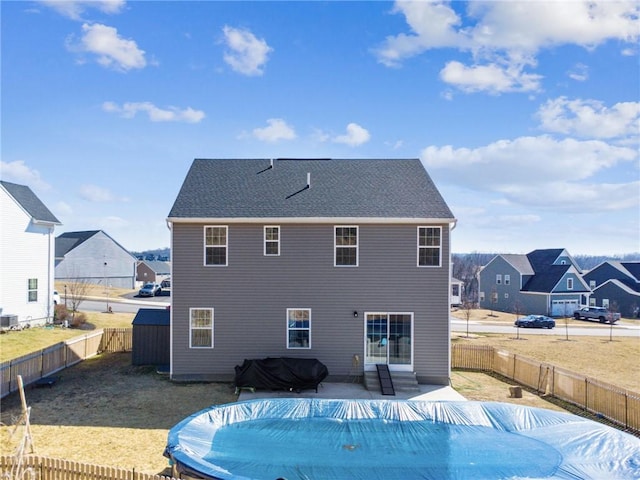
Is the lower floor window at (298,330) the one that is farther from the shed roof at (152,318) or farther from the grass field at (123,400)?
the shed roof at (152,318)

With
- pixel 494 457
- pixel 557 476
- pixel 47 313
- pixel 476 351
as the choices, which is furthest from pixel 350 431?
pixel 47 313

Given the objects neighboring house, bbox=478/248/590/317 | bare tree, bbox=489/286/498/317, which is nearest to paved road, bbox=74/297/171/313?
neighboring house, bbox=478/248/590/317

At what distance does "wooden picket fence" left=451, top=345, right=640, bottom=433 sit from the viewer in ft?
42.6

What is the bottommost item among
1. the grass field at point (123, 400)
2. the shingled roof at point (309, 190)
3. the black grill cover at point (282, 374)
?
the grass field at point (123, 400)

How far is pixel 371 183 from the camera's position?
19500mm

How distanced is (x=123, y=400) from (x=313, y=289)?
24.6 ft

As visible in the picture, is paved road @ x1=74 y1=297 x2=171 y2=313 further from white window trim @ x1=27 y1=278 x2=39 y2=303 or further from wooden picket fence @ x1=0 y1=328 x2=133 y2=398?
wooden picket fence @ x1=0 y1=328 x2=133 y2=398

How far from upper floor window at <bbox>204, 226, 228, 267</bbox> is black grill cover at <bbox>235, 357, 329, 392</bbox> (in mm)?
4094

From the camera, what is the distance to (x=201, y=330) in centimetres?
1720

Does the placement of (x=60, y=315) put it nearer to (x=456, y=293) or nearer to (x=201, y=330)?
(x=201, y=330)

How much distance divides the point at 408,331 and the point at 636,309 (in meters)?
46.3

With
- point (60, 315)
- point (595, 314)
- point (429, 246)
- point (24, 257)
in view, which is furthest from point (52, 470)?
point (595, 314)

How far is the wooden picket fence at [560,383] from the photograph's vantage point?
512 inches

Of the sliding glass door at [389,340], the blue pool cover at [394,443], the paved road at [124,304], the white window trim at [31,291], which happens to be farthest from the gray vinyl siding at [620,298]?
the white window trim at [31,291]
